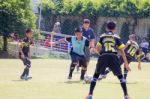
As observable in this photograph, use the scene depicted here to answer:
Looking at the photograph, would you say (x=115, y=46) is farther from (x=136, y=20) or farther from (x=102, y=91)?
(x=136, y=20)

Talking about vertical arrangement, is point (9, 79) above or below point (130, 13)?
below

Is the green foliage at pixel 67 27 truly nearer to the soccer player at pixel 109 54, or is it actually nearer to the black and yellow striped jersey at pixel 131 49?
the black and yellow striped jersey at pixel 131 49

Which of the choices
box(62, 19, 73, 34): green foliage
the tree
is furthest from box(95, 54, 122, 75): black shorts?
box(62, 19, 73, 34): green foliage

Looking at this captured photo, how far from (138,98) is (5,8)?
17879 mm

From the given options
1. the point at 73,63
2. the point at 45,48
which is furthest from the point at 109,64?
the point at 45,48

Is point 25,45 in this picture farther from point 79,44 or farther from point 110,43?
point 110,43

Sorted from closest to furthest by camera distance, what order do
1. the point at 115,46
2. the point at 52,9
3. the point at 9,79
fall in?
the point at 115,46
the point at 9,79
the point at 52,9

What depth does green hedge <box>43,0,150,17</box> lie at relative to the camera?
35969 mm

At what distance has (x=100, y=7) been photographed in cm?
3766

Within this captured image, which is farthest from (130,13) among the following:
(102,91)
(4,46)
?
(102,91)

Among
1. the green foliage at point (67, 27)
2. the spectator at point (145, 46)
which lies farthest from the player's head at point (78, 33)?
the green foliage at point (67, 27)

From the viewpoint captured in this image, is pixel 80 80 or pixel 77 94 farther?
pixel 80 80

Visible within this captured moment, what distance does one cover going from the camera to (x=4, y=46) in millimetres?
30078

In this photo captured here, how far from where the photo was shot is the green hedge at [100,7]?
36.0 m
